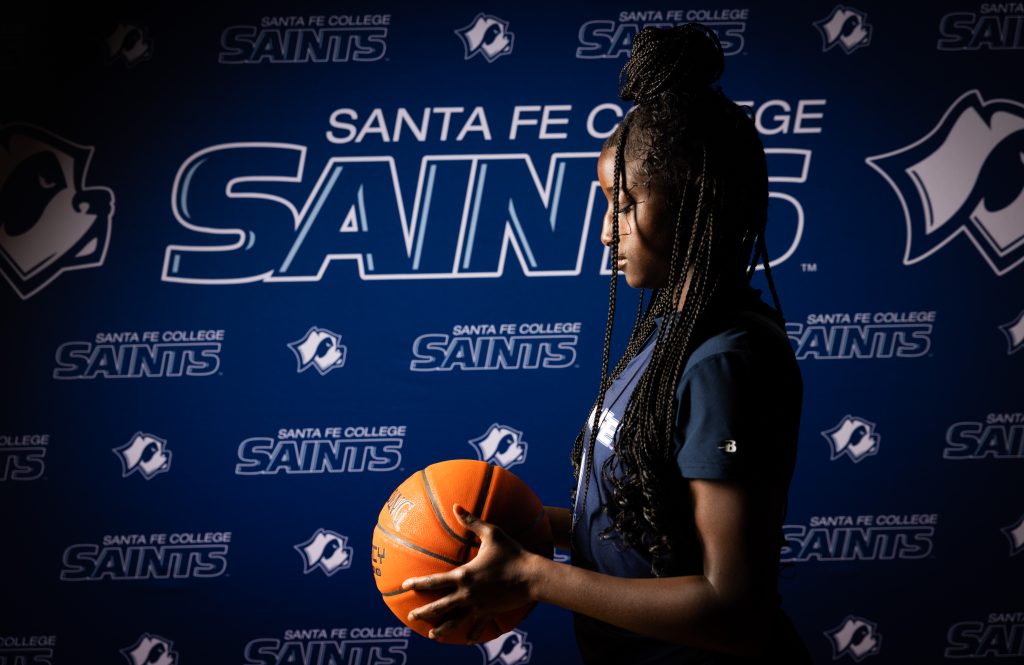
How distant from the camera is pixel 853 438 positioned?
2584 millimetres

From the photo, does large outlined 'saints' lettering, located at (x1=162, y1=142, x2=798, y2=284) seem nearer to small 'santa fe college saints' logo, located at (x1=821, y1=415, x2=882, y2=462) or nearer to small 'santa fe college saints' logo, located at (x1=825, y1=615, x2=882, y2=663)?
small 'santa fe college saints' logo, located at (x1=821, y1=415, x2=882, y2=462)

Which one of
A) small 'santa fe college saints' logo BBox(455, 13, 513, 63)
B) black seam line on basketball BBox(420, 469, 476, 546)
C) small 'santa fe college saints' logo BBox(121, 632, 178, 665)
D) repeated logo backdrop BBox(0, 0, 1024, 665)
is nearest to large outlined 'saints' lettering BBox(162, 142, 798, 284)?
repeated logo backdrop BBox(0, 0, 1024, 665)

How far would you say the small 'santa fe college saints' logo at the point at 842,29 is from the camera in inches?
99.9

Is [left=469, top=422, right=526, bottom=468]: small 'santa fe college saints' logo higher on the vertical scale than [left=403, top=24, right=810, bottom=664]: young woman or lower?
higher

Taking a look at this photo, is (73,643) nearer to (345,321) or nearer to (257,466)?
(257,466)

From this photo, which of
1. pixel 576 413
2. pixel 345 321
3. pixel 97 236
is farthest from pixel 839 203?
pixel 97 236

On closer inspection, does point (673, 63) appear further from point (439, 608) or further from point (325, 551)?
point (325, 551)

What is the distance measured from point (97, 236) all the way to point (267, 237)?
545 millimetres

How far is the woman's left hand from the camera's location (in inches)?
40.7

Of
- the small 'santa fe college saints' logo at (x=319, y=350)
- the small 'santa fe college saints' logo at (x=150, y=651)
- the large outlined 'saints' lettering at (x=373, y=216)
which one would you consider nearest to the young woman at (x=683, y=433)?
the large outlined 'saints' lettering at (x=373, y=216)

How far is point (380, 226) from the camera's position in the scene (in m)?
2.51

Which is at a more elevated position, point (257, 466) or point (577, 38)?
point (577, 38)

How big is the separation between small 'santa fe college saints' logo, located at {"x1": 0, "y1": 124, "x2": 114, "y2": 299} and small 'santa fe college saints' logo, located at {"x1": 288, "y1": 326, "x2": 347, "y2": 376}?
0.70m

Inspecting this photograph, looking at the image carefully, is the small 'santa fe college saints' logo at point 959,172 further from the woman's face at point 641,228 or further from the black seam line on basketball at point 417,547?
the black seam line on basketball at point 417,547
